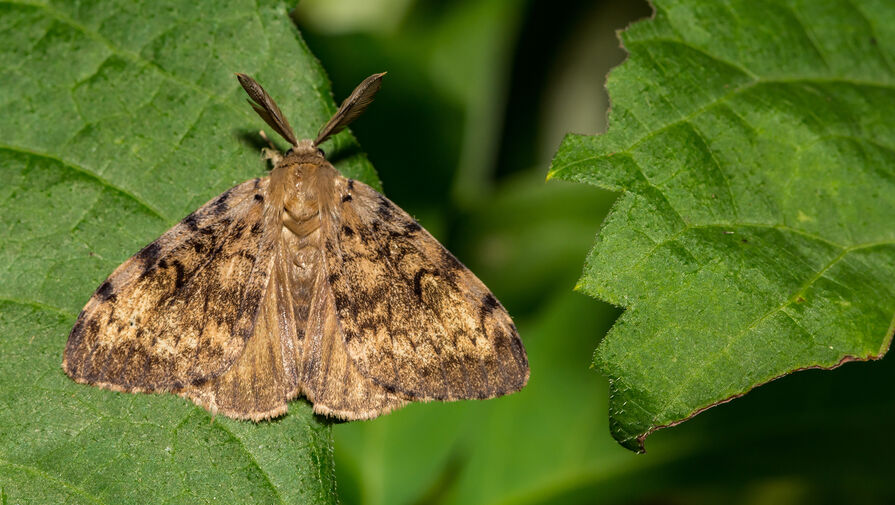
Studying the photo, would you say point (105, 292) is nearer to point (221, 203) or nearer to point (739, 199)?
point (221, 203)

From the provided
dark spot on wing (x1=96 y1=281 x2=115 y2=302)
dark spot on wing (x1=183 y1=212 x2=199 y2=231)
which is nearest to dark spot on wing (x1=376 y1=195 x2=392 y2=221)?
dark spot on wing (x1=183 y1=212 x2=199 y2=231)

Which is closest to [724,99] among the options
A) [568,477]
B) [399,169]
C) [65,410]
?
[399,169]

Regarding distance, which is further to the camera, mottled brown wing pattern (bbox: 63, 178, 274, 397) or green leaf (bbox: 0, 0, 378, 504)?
mottled brown wing pattern (bbox: 63, 178, 274, 397)

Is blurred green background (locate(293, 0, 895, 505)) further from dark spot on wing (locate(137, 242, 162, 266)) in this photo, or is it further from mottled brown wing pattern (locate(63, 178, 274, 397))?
dark spot on wing (locate(137, 242, 162, 266))

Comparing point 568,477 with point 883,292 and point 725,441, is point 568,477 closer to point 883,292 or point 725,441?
point 725,441

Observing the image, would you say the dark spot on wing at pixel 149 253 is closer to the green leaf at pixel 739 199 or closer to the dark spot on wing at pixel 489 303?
the dark spot on wing at pixel 489 303

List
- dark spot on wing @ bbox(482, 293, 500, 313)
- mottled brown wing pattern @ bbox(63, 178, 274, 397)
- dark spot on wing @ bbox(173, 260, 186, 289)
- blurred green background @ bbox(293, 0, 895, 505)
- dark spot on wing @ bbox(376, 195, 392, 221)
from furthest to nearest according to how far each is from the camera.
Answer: blurred green background @ bbox(293, 0, 895, 505) < dark spot on wing @ bbox(376, 195, 392, 221) < dark spot on wing @ bbox(482, 293, 500, 313) < dark spot on wing @ bbox(173, 260, 186, 289) < mottled brown wing pattern @ bbox(63, 178, 274, 397)

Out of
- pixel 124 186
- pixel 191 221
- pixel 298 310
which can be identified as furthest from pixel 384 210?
pixel 124 186

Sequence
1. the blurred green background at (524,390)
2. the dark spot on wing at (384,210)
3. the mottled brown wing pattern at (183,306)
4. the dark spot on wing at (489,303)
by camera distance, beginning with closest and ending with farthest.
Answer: the mottled brown wing pattern at (183,306) → the dark spot on wing at (489,303) → the dark spot on wing at (384,210) → the blurred green background at (524,390)

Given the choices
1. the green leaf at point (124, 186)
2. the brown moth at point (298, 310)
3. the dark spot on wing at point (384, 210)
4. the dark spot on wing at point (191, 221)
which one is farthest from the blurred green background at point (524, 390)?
the dark spot on wing at point (191, 221)
